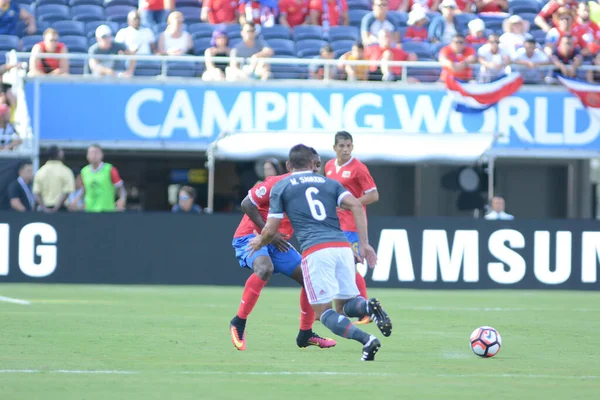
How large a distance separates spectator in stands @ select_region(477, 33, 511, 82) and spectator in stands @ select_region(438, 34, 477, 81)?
0.67ft

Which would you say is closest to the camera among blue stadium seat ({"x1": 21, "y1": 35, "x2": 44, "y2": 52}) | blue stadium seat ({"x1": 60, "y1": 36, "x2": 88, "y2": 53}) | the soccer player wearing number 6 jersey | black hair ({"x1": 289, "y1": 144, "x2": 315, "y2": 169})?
the soccer player wearing number 6 jersey

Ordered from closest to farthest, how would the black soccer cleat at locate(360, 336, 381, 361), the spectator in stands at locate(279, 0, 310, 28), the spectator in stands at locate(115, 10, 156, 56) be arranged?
1. the black soccer cleat at locate(360, 336, 381, 361)
2. the spectator in stands at locate(115, 10, 156, 56)
3. the spectator in stands at locate(279, 0, 310, 28)

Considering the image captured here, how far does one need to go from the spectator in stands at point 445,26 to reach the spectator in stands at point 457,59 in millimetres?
1098

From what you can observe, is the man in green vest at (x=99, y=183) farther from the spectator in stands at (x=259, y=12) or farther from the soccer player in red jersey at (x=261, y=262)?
the soccer player in red jersey at (x=261, y=262)

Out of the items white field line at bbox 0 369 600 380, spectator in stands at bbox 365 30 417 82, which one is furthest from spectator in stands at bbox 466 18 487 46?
white field line at bbox 0 369 600 380

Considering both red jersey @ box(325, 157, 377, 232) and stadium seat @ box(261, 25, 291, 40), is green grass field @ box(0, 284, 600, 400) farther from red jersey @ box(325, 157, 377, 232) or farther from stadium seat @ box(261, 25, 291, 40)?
stadium seat @ box(261, 25, 291, 40)

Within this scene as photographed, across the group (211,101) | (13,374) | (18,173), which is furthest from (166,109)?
(13,374)

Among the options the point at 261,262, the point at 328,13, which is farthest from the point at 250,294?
the point at 328,13

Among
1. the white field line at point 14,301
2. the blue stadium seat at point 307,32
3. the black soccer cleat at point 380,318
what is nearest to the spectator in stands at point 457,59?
the blue stadium seat at point 307,32

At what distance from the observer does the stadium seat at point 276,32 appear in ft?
74.0

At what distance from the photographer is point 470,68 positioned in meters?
21.5

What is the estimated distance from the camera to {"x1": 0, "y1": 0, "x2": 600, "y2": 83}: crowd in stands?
21391 millimetres

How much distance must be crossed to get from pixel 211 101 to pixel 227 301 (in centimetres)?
664

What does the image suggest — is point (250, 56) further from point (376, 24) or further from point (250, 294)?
point (250, 294)
